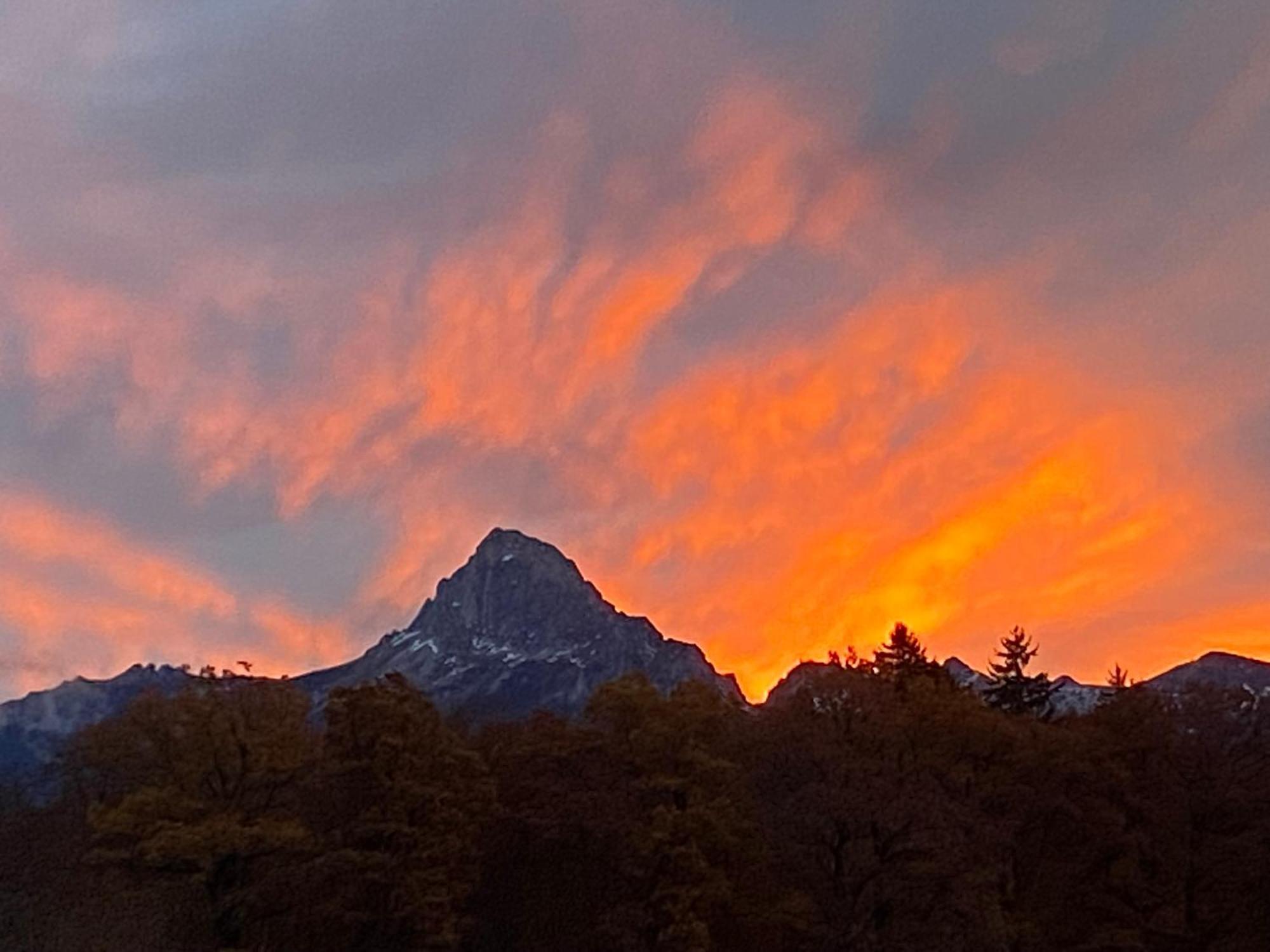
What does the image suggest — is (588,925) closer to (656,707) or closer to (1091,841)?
(656,707)

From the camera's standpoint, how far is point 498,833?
50.8 meters

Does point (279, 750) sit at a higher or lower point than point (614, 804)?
higher

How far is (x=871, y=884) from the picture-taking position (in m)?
45.3

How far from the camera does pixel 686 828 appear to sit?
4472cm

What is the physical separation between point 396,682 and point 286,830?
6.78 meters

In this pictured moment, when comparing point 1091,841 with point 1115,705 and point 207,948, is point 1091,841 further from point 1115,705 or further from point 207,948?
point 207,948

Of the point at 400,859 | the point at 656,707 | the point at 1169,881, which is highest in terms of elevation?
the point at 656,707

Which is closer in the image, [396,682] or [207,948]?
[207,948]

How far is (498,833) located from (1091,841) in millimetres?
19970

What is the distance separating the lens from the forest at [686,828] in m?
44.2

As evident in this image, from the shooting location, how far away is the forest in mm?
44156

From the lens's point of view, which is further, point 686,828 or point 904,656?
point 904,656

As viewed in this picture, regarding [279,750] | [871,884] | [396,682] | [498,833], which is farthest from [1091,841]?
[279,750]

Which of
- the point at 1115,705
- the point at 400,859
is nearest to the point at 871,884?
the point at 1115,705
